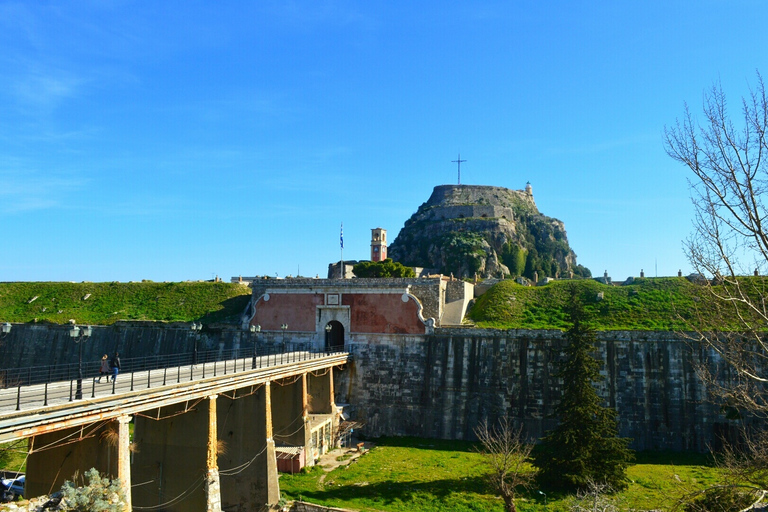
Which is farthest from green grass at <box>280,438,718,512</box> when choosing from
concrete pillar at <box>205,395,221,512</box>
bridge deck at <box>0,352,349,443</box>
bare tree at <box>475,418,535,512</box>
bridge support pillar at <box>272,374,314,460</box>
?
bridge deck at <box>0,352,349,443</box>

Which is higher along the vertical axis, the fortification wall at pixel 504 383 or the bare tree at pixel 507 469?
the fortification wall at pixel 504 383

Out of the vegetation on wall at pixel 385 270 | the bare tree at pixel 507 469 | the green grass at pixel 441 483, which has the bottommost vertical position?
the green grass at pixel 441 483

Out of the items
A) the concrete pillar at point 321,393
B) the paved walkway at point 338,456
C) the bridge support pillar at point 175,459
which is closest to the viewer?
the bridge support pillar at point 175,459

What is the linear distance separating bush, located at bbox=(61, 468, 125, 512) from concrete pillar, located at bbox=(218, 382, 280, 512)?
7631 millimetres

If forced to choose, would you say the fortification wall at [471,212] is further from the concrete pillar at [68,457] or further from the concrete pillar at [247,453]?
the concrete pillar at [68,457]

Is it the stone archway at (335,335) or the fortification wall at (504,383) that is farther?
the stone archway at (335,335)

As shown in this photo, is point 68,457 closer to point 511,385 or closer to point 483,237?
point 511,385

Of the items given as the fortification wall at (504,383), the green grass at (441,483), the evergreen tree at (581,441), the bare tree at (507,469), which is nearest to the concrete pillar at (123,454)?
the green grass at (441,483)

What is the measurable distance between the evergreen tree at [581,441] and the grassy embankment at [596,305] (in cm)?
864

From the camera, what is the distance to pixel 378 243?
73.0m

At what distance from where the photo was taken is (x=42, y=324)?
42750mm

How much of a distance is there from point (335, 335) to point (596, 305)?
16.7 metres

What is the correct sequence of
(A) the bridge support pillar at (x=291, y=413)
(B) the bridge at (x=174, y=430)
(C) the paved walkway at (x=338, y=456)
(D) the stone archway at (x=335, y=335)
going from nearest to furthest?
(B) the bridge at (x=174, y=430) → (C) the paved walkway at (x=338, y=456) → (A) the bridge support pillar at (x=291, y=413) → (D) the stone archway at (x=335, y=335)

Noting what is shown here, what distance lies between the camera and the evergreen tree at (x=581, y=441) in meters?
22.0
